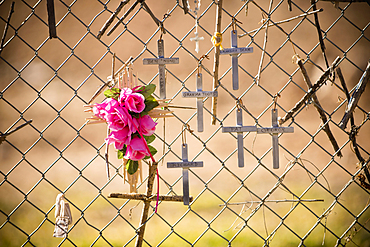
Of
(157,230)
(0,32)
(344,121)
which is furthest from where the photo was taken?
(0,32)

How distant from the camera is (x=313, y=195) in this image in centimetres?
219

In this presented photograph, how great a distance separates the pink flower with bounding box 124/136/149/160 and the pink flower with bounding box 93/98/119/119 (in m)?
0.08

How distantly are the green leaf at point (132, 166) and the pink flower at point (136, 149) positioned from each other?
33 millimetres

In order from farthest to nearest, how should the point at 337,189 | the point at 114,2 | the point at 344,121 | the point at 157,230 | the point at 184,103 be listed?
the point at 114,2 → the point at 184,103 → the point at 337,189 → the point at 157,230 → the point at 344,121

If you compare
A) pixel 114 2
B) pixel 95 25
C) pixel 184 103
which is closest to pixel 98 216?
pixel 184 103

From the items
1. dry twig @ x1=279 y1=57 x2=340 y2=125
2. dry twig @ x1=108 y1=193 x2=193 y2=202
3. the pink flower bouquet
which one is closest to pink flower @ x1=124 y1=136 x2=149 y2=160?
the pink flower bouquet

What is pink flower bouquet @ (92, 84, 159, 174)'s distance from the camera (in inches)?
26.2

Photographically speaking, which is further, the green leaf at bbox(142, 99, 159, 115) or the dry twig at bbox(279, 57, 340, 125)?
the dry twig at bbox(279, 57, 340, 125)

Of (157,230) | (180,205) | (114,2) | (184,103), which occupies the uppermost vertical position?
(114,2)

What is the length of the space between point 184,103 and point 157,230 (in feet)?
4.38

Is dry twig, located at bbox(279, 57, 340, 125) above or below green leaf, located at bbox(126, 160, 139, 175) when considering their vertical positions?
above

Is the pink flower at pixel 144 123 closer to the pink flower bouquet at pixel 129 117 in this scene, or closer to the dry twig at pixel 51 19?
the pink flower bouquet at pixel 129 117

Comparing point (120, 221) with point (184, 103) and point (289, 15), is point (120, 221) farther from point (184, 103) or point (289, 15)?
point (289, 15)

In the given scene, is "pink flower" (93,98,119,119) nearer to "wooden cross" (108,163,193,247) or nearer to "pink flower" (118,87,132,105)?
"pink flower" (118,87,132,105)
